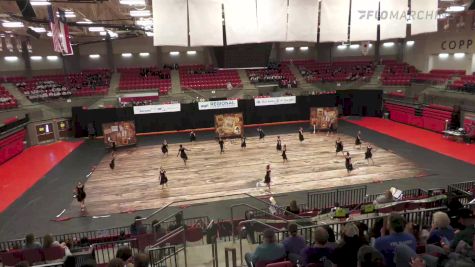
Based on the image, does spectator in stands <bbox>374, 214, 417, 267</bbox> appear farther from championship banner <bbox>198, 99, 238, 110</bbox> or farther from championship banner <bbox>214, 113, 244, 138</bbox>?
championship banner <bbox>198, 99, 238, 110</bbox>

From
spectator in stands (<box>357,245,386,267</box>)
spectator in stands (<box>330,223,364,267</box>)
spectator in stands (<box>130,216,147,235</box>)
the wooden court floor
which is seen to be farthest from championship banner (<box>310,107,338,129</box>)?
spectator in stands (<box>357,245,386,267</box>)

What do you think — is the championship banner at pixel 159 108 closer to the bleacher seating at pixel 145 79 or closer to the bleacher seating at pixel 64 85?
the bleacher seating at pixel 145 79

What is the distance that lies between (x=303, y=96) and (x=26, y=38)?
27863 mm

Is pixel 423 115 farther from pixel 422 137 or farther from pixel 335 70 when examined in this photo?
pixel 335 70

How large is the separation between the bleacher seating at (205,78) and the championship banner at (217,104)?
165 inches

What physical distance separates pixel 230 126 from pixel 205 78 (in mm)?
10825

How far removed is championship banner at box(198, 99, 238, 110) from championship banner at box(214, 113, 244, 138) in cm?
341

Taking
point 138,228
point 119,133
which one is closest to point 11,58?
point 119,133

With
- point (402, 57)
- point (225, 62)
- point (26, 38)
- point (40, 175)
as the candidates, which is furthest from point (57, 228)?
point (402, 57)

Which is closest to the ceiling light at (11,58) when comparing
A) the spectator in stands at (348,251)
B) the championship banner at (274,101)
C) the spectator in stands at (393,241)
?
the championship banner at (274,101)

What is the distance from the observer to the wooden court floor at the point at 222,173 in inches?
639

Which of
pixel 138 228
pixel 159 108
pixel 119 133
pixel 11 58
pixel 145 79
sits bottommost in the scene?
pixel 138 228

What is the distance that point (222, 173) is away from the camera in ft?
63.3

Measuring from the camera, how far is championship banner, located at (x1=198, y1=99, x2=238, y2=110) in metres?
30.5
